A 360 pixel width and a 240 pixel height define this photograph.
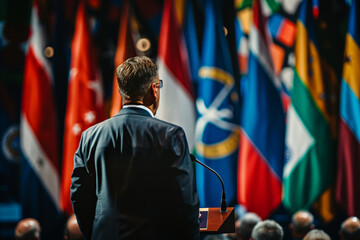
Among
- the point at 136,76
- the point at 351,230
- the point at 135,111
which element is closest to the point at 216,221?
the point at 135,111

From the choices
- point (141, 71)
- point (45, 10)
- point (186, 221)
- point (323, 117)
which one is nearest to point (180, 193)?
point (186, 221)

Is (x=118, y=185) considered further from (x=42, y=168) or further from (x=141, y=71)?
(x=42, y=168)

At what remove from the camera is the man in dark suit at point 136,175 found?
1.74 metres

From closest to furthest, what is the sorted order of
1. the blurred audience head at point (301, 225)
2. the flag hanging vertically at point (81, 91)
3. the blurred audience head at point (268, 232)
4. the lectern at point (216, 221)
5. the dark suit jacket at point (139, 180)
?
the dark suit jacket at point (139, 180), the lectern at point (216, 221), the blurred audience head at point (268, 232), the blurred audience head at point (301, 225), the flag hanging vertically at point (81, 91)

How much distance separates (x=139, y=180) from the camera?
1.78 metres

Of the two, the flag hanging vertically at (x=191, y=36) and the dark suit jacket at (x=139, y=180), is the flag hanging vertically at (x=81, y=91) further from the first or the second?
the dark suit jacket at (x=139, y=180)

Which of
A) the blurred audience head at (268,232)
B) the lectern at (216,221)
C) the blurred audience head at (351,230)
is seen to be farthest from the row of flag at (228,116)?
the lectern at (216,221)

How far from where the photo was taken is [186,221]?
171 centimetres

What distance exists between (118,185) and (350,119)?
4.32 metres

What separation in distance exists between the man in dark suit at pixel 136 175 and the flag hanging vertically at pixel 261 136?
3.76 meters

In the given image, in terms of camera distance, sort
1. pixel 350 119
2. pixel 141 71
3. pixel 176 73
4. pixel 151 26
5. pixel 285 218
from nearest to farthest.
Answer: pixel 141 71 → pixel 350 119 → pixel 176 73 → pixel 285 218 → pixel 151 26

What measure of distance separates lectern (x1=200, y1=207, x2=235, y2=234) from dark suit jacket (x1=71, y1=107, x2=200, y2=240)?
5.0 inches

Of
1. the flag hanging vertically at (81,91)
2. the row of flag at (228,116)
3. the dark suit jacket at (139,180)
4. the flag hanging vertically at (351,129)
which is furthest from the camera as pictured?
the flag hanging vertically at (81,91)

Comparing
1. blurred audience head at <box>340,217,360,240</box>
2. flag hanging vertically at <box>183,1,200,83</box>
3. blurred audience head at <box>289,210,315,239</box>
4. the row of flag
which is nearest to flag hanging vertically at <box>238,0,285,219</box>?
the row of flag
